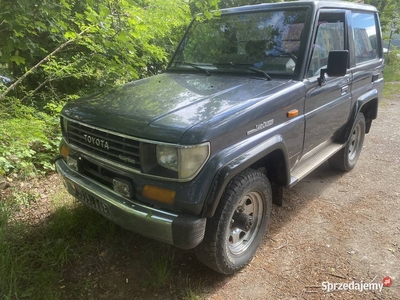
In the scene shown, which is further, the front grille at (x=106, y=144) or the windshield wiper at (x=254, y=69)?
the windshield wiper at (x=254, y=69)

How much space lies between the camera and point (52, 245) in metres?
2.73

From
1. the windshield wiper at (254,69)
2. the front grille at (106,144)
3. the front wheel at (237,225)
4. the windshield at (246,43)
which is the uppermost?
the windshield at (246,43)

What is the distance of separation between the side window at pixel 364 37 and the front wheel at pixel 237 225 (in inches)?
93.0

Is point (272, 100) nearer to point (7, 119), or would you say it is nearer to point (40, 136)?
point (40, 136)

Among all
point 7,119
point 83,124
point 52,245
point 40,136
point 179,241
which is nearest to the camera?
point 179,241

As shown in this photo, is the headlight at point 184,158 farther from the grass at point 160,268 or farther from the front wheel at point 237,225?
the grass at point 160,268

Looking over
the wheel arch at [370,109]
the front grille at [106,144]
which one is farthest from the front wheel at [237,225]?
the wheel arch at [370,109]

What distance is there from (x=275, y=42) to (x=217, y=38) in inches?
26.9

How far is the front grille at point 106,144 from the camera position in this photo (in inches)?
81.7

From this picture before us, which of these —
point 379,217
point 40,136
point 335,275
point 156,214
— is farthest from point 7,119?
point 379,217

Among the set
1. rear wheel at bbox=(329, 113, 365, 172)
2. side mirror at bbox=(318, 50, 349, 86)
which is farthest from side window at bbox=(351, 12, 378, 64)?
side mirror at bbox=(318, 50, 349, 86)

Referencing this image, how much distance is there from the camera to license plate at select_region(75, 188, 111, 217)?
2.24 meters

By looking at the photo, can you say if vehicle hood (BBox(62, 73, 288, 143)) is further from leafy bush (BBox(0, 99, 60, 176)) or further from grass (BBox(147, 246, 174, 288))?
leafy bush (BBox(0, 99, 60, 176))

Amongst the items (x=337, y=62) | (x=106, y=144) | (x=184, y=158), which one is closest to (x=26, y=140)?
(x=106, y=144)
